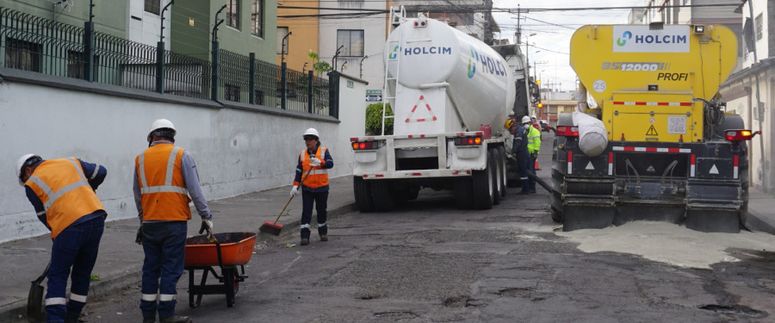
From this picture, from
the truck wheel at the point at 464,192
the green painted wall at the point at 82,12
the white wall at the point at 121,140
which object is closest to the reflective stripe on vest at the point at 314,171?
the white wall at the point at 121,140

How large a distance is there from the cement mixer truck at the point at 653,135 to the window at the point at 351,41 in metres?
33.1

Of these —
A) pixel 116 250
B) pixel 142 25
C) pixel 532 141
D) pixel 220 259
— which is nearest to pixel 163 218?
pixel 220 259

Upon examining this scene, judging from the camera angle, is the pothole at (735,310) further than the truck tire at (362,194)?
No

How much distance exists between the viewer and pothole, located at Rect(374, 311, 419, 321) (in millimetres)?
6586

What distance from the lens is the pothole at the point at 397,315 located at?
259 inches

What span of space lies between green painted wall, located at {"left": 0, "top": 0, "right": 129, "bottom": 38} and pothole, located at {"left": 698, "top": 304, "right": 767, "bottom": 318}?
13494mm

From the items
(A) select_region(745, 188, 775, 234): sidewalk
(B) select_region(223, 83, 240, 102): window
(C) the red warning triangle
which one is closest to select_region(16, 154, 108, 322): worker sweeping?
(C) the red warning triangle

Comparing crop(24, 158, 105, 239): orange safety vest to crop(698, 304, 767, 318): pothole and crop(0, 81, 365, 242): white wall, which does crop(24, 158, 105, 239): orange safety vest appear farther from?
crop(698, 304, 767, 318): pothole

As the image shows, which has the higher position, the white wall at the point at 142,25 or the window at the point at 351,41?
the window at the point at 351,41

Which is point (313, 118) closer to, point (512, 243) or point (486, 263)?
point (512, 243)

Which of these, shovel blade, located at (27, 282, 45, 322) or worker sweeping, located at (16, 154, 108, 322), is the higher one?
worker sweeping, located at (16, 154, 108, 322)

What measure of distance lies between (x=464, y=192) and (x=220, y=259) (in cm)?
872

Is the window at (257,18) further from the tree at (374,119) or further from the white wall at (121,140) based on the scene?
the white wall at (121,140)

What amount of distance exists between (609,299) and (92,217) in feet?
14.1
